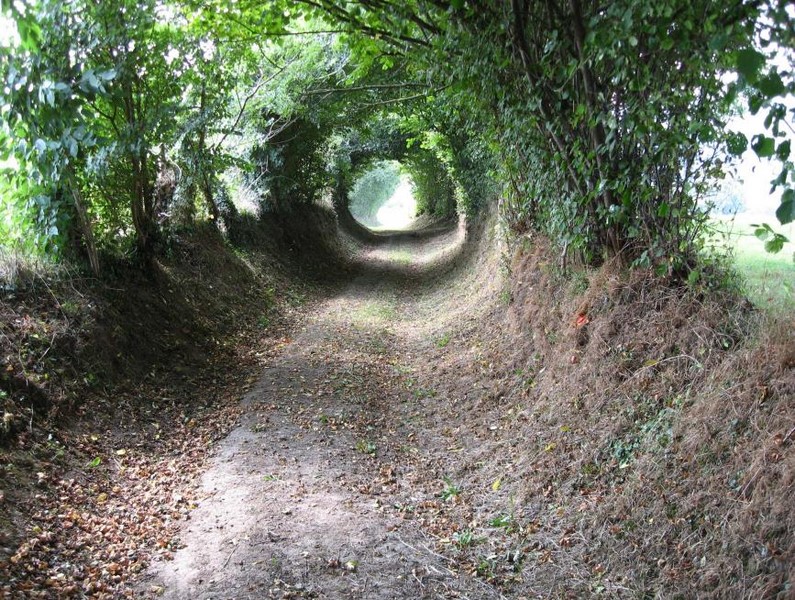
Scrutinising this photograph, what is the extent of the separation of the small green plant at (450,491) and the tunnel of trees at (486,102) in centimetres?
296

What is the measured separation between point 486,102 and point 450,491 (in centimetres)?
→ 519

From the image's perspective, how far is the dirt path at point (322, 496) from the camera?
4.07 m

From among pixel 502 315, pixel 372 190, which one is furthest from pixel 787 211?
pixel 372 190

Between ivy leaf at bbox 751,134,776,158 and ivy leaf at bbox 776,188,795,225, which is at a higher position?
ivy leaf at bbox 751,134,776,158

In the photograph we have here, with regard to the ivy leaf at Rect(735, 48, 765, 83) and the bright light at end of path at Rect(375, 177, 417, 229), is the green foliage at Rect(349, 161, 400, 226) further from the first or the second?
the ivy leaf at Rect(735, 48, 765, 83)

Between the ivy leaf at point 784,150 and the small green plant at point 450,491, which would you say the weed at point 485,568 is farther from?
the ivy leaf at point 784,150

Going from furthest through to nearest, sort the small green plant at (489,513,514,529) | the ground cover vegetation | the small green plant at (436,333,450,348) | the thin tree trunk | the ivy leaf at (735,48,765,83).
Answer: the small green plant at (436,333,450,348), the thin tree trunk, the small green plant at (489,513,514,529), the ground cover vegetation, the ivy leaf at (735,48,765,83)

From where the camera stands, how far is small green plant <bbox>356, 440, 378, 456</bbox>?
637 cm

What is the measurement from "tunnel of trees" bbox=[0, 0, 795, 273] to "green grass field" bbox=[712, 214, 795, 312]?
0.96ft

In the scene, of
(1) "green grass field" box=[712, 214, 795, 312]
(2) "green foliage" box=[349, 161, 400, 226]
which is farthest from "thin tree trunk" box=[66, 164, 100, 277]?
(2) "green foliage" box=[349, 161, 400, 226]

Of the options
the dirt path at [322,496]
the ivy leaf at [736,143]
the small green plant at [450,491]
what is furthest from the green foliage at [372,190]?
the ivy leaf at [736,143]

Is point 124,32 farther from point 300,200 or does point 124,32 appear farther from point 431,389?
point 300,200

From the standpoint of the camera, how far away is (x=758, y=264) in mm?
4965

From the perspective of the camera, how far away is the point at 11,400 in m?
5.24
